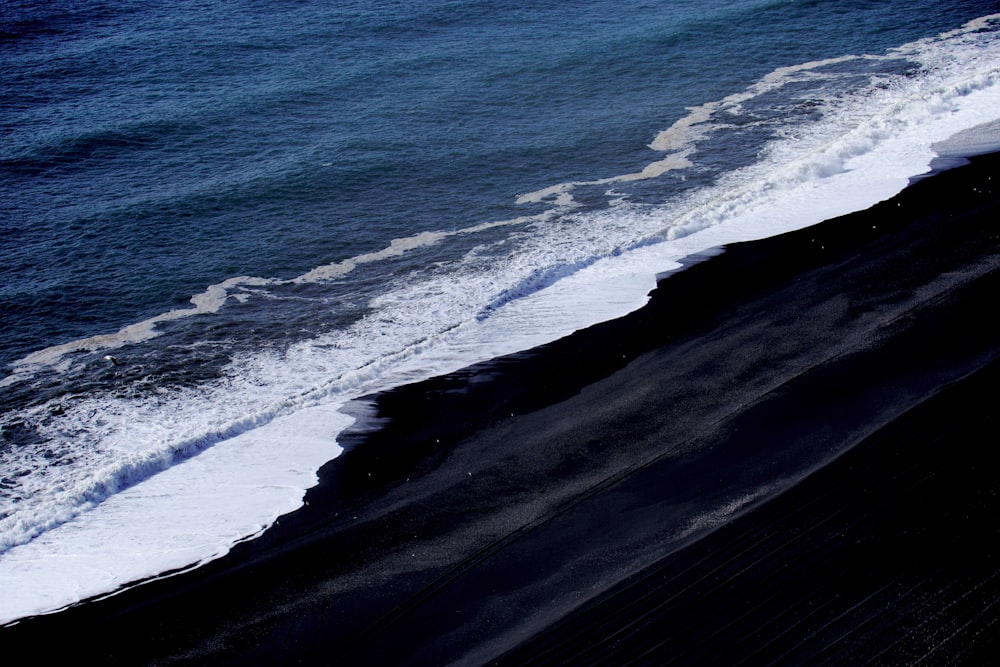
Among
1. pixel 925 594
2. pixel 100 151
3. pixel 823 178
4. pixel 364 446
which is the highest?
pixel 100 151

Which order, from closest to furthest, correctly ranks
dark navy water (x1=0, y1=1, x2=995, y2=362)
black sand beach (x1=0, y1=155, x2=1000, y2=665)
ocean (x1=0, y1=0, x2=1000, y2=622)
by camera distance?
black sand beach (x1=0, y1=155, x2=1000, y2=665), ocean (x1=0, y1=0, x2=1000, y2=622), dark navy water (x1=0, y1=1, x2=995, y2=362)

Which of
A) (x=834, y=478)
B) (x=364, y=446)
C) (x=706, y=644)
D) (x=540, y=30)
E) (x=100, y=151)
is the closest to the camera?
(x=706, y=644)

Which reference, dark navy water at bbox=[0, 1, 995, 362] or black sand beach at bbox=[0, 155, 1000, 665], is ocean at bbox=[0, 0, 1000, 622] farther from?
black sand beach at bbox=[0, 155, 1000, 665]

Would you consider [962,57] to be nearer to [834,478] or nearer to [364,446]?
[834,478]

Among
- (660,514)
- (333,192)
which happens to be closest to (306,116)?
(333,192)

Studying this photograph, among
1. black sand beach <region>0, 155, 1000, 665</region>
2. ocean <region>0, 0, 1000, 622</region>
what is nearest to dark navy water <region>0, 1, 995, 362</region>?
ocean <region>0, 0, 1000, 622</region>

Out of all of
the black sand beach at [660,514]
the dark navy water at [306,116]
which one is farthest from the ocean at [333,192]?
the black sand beach at [660,514]

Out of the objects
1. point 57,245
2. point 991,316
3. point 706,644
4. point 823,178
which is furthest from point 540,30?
point 706,644

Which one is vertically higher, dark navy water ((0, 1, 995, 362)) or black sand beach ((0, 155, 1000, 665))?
dark navy water ((0, 1, 995, 362))
